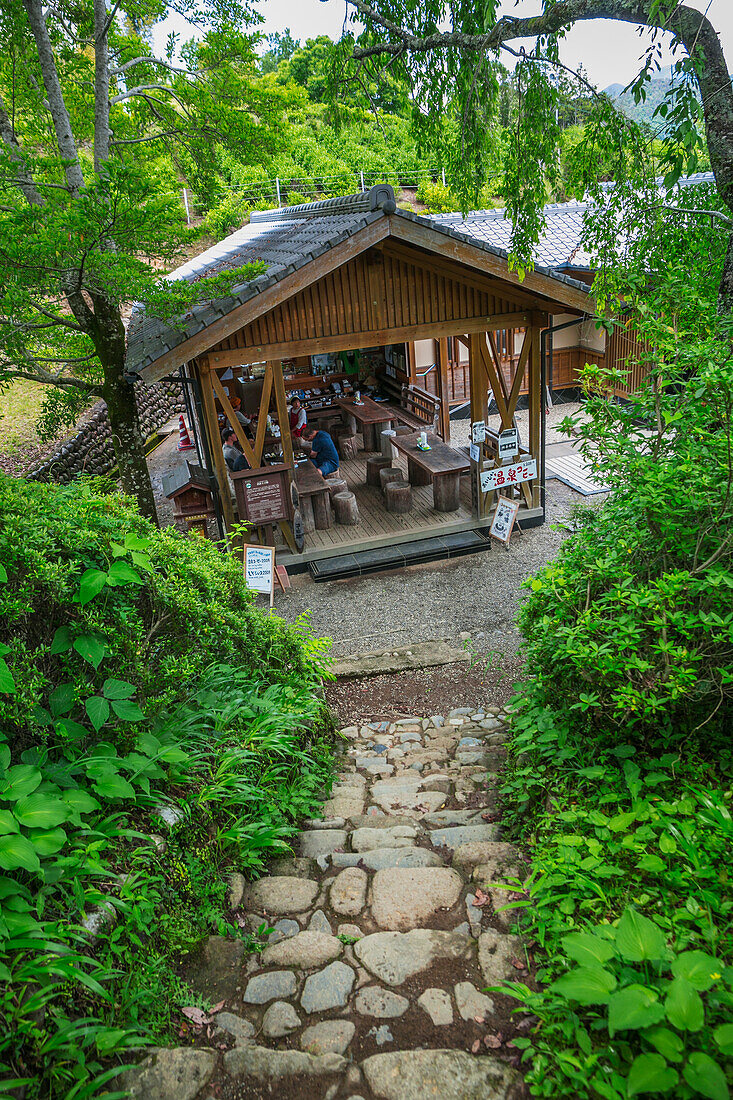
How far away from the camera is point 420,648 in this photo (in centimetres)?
743

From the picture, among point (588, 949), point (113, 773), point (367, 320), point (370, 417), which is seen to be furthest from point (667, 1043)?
point (370, 417)

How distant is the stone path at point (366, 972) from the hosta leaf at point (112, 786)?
71cm

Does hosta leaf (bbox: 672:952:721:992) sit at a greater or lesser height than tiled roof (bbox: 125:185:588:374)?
lesser

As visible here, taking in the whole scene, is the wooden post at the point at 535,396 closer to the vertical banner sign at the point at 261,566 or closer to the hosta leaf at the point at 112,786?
the vertical banner sign at the point at 261,566

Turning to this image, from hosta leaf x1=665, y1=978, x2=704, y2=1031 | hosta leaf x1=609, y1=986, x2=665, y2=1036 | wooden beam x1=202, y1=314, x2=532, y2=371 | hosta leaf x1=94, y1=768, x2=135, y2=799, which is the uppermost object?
wooden beam x1=202, y1=314, x2=532, y2=371

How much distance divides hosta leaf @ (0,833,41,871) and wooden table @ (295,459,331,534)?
7.96 m

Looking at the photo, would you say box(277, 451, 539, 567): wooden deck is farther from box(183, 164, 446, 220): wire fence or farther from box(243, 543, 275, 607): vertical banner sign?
box(183, 164, 446, 220): wire fence

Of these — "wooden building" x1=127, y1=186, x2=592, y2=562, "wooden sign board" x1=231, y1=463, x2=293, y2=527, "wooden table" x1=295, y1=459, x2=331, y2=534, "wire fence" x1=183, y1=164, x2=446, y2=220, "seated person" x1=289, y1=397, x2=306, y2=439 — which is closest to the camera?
"wooden building" x1=127, y1=186, x2=592, y2=562

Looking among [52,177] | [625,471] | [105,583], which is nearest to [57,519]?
[105,583]

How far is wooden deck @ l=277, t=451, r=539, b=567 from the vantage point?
9883 millimetres

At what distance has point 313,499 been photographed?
10.4m

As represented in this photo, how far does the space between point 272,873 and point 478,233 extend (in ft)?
53.8

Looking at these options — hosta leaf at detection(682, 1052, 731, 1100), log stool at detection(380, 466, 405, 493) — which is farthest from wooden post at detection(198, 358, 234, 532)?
hosta leaf at detection(682, 1052, 731, 1100)

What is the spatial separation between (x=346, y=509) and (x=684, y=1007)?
28.9 feet
